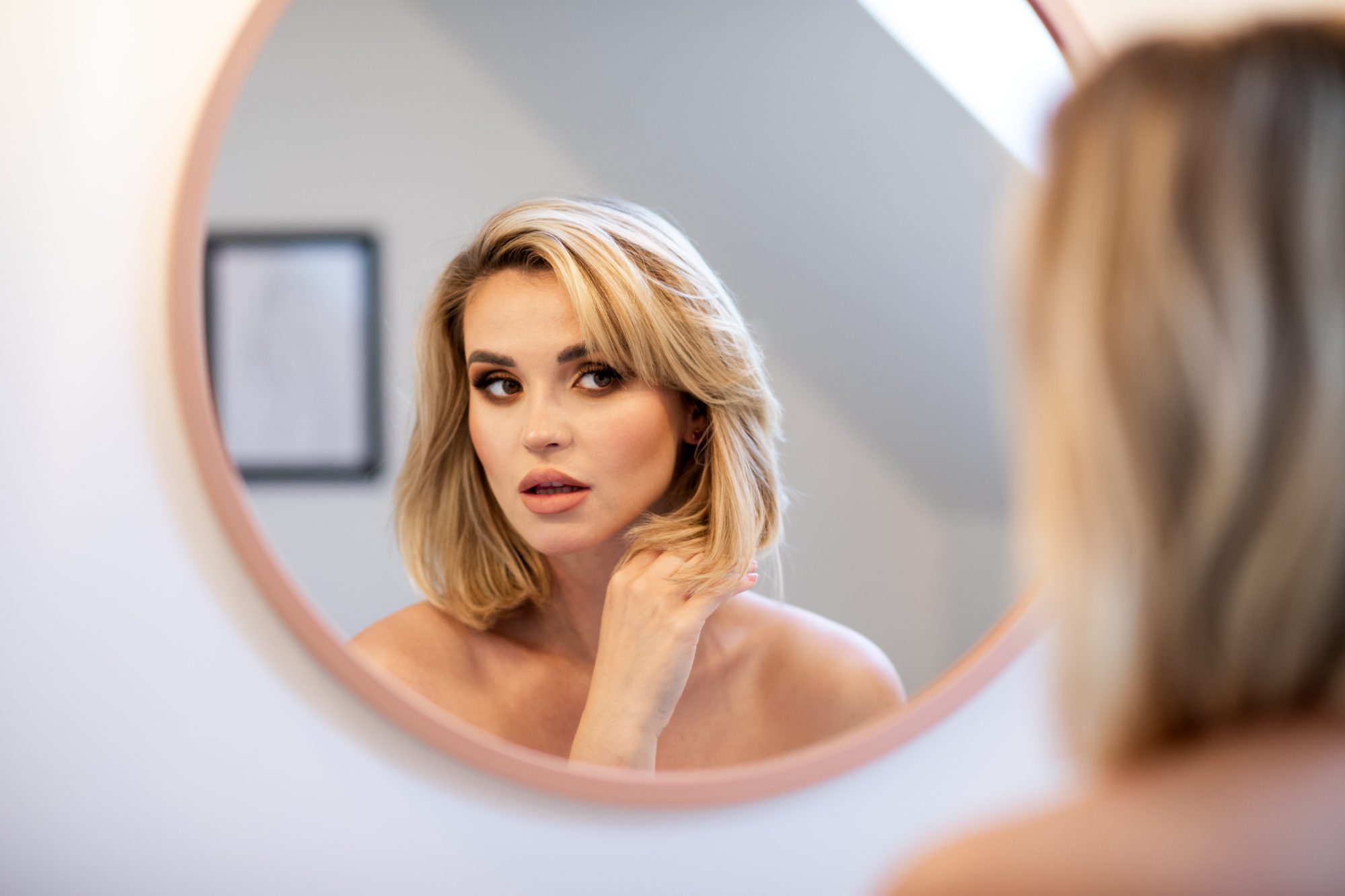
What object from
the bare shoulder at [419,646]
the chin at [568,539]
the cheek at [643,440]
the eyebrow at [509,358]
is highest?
the eyebrow at [509,358]

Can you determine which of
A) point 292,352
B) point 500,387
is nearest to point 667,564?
point 500,387

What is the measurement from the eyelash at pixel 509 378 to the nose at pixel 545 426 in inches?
0.8

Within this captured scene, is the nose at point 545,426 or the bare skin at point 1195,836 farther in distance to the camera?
the nose at point 545,426

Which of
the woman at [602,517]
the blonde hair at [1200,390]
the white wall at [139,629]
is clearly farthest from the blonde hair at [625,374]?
the blonde hair at [1200,390]

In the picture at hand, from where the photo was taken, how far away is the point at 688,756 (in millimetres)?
808

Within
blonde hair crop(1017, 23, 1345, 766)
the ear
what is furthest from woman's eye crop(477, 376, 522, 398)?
blonde hair crop(1017, 23, 1345, 766)

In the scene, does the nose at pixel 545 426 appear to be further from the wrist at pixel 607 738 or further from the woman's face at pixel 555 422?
the wrist at pixel 607 738

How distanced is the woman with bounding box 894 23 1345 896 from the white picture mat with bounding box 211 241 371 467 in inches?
18.5

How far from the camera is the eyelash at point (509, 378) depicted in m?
0.75

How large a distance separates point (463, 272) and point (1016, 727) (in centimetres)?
56

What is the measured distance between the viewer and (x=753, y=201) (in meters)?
0.80

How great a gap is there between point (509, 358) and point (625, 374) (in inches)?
3.2

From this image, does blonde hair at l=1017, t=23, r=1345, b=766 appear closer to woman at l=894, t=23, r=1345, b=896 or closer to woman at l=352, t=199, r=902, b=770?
woman at l=894, t=23, r=1345, b=896

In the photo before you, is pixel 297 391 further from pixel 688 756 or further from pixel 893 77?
pixel 893 77
